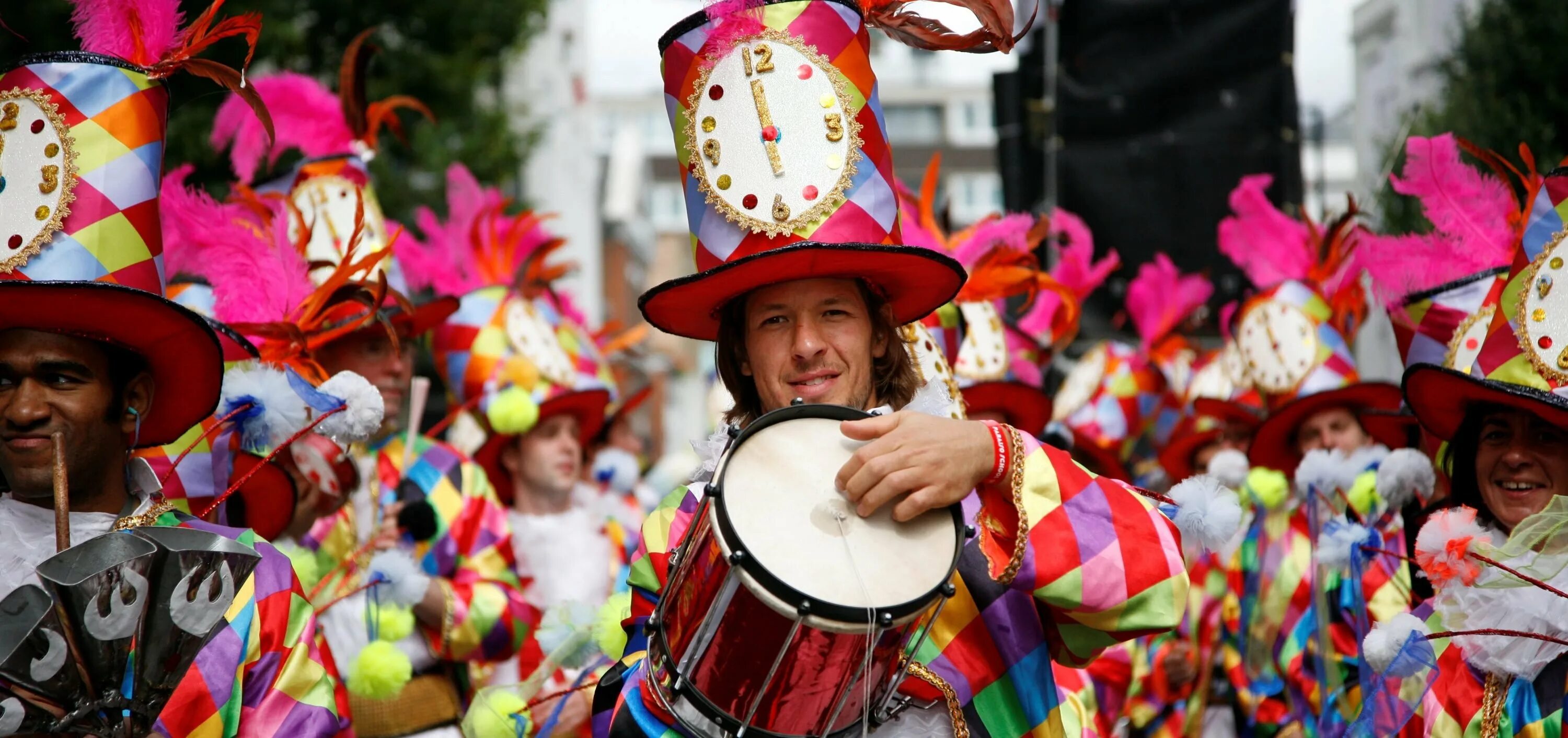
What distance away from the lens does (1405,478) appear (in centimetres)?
492

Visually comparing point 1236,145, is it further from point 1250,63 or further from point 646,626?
point 646,626

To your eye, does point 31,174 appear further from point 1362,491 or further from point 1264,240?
point 1264,240

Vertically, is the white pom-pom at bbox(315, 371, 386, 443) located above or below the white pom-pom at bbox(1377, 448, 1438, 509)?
above

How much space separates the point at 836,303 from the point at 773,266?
182 millimetres

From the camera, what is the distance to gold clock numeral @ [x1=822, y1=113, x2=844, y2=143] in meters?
3.39

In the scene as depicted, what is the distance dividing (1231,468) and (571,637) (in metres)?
3.42

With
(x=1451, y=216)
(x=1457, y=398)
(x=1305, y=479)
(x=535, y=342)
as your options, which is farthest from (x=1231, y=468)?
(x=535, y=342)

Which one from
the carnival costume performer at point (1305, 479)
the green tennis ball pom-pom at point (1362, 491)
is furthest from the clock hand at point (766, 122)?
the green tennis ball pom-pom at point (1362, 491)

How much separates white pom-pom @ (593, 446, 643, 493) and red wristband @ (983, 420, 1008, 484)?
669cm

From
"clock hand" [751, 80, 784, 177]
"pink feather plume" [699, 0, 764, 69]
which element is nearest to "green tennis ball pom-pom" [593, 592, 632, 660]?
"clock hand" [751, 80, 784, 177]

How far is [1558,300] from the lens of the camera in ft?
12.8

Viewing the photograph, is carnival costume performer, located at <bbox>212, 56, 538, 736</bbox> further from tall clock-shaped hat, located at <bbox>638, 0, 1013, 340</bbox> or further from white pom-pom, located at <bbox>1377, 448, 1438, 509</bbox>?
white pom-pom, located at <bbox>1377, 448, 1438, 509</bbox>

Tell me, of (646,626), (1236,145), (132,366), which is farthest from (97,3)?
(1236,145)

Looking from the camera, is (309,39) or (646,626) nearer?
(646,626)
